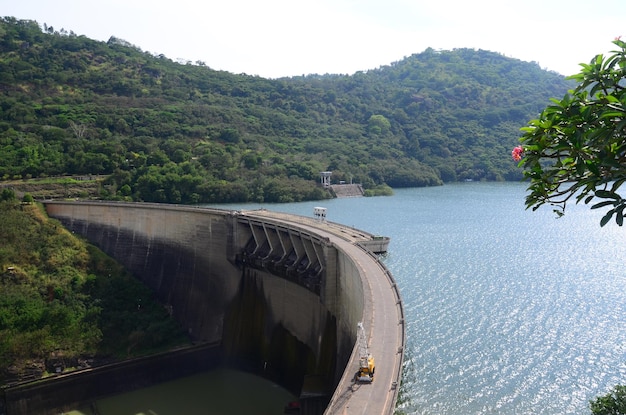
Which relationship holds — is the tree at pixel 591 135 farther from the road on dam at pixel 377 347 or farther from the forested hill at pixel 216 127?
the forested hill at pixel 216 127

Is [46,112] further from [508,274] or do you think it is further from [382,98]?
[382,98]

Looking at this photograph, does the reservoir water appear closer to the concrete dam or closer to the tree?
the concrete dam

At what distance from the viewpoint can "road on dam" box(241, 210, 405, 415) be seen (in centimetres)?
1445

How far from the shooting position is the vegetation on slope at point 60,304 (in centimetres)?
2897

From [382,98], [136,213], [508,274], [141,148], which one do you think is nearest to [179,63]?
[382,98]

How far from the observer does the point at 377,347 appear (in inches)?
719

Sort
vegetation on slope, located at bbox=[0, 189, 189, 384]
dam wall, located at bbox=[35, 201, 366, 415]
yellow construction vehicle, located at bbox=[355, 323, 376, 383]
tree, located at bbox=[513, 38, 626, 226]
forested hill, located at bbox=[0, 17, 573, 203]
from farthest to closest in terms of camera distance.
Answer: forested hill, located at bbox=[0, 17, 573, 203]
vegetation on slope, located at bbox=[0, 189, 189, 384]
dam wall, located at bbox=[35, 201, 366, 415]
yellow construction vehicle, located at bbox=[355, 323, 376, 383]
tree, located at bbox=[513, 38, 626, 226]

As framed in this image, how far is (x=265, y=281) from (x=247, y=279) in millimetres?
1844

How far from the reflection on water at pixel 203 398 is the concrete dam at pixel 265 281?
1.08m

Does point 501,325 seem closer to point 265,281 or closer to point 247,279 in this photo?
point 265,281

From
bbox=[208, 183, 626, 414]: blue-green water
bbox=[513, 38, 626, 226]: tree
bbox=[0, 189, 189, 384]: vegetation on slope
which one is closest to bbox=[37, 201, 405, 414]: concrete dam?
bbox=[0, 189, 189, 384]: vegetation on slope

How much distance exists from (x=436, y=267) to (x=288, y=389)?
1823 centimetres

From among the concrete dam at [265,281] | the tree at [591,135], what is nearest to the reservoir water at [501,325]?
the concrete dam at [265,281]

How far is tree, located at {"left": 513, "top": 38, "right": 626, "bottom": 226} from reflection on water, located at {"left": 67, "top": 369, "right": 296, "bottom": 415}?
2277 cm
